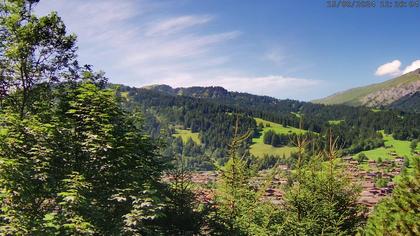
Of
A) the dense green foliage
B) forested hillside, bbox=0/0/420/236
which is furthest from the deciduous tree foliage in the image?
the dense green foliage

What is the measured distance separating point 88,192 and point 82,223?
3020 mm

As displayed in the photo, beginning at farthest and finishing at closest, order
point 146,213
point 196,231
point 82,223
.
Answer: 1. point 196,231
2. point 146,213
3. point 82,223

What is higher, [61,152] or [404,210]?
[61,152]

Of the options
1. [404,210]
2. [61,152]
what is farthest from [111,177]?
[404,210]

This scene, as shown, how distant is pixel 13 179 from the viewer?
15641 millimetres

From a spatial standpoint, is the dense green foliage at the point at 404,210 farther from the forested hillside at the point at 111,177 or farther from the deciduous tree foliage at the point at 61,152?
the deciduous tree foliage at the point at 61,152

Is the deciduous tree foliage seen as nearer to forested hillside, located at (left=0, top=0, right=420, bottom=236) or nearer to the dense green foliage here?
forested hillside, located at (left=0, top=0, right=420, bottom=236)

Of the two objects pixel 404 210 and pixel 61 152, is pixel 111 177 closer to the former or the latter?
pixel 61 152

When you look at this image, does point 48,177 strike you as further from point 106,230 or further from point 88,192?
point 106,230

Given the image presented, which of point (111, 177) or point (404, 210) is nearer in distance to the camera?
point (404, 210)

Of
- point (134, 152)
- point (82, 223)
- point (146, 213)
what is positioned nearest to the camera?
point (82, 223)

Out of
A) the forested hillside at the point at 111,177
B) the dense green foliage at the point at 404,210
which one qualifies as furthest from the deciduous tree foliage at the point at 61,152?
the dense green foliage at the point at 404,210

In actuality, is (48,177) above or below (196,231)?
above

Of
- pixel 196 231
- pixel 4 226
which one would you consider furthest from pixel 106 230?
pixel 196 231
